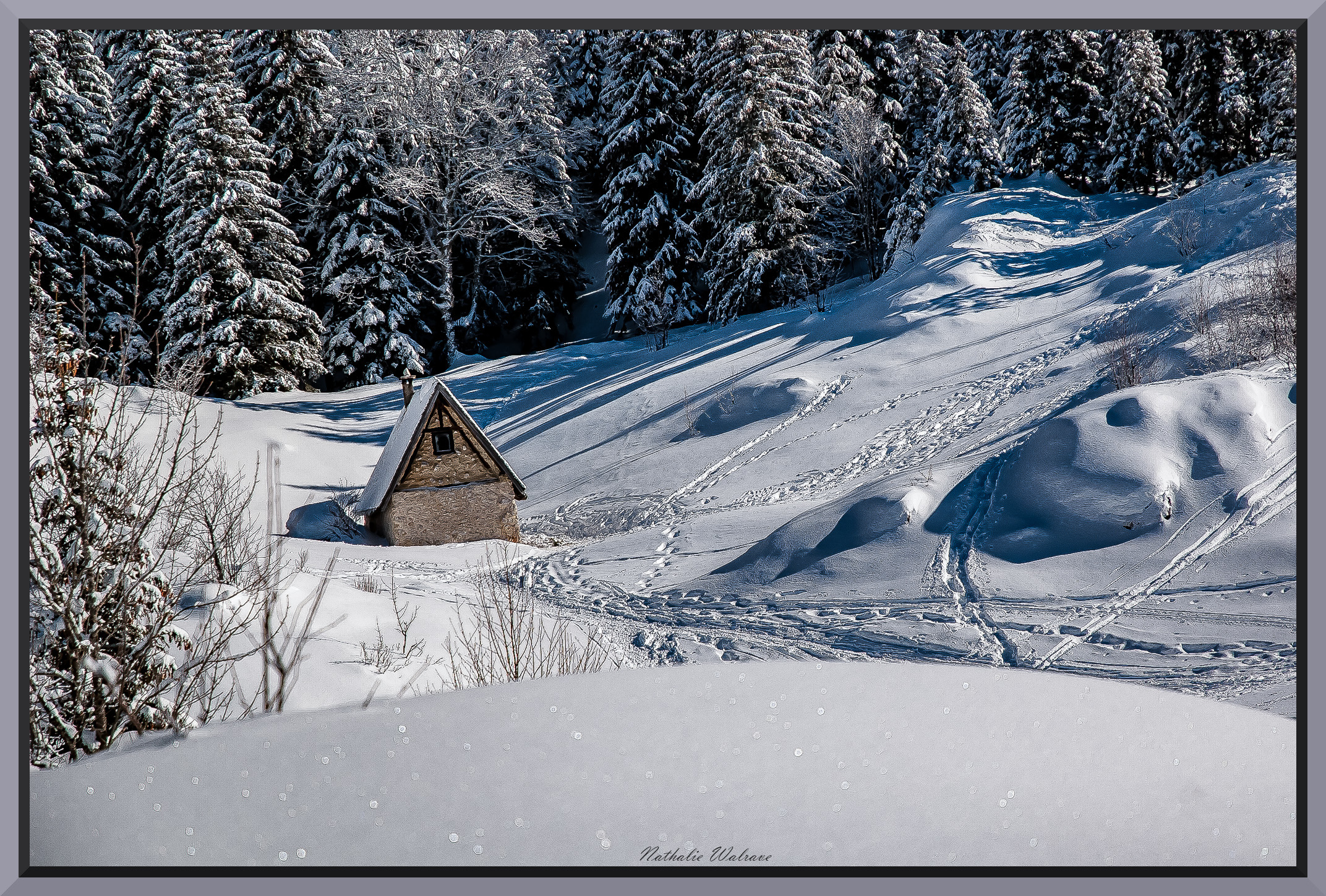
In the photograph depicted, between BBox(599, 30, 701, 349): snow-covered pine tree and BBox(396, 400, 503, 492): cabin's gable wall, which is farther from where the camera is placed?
BBox(396, 400, 503, 492): cabin's gable wall

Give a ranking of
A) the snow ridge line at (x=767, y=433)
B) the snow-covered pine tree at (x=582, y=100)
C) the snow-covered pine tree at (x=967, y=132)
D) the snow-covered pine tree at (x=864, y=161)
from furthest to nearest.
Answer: the snow-covered pine tree at (x=864, y=161) → the snow-covered pine tree at (x=967, y=132) → the snow ridge line at (x=767, y=433) → the snow-covered pine tree at (x=582, y=100)

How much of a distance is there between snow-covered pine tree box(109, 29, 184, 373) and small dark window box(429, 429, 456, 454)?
441 centimetres

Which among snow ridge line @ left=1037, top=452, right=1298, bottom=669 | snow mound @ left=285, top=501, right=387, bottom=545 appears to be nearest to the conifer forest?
snow ridge line @ left=1037, top=452, right=1298, bottom=669

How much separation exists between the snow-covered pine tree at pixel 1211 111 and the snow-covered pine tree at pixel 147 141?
7416 millimetres

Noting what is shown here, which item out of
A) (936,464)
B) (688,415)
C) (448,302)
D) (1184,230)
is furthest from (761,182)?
(936,464)

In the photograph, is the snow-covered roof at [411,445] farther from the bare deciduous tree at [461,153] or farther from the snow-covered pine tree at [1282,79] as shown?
the snow-covered pine tree at [1282,79]

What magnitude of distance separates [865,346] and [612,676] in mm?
14908

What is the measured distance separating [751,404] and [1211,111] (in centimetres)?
862

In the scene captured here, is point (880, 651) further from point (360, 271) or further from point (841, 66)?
point (360, 271)

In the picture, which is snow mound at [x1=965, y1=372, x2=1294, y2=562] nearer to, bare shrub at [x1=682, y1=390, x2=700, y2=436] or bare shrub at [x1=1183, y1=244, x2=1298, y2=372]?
bare shrub at [x1=1183, y1=244, x2=1298, y2=372]

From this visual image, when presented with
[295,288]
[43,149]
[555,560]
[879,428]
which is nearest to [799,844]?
[43,149]

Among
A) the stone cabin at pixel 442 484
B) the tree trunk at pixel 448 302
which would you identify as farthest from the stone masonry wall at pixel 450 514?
the tree trunk at pixel 448 302

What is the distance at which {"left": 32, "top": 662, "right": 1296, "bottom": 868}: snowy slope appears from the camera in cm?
301

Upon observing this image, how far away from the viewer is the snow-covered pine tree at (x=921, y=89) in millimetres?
14781
